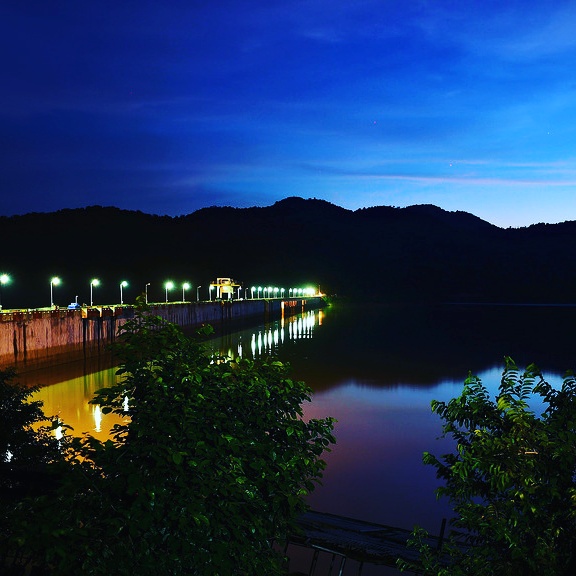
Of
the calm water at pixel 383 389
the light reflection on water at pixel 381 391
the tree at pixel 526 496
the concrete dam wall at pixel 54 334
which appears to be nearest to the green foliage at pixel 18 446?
the light reflection on water at pixel 381 391

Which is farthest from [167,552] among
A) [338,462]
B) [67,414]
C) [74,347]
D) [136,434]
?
[74,347]

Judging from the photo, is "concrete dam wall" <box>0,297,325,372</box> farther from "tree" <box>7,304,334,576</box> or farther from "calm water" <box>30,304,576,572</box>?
"tree" <box>7,304,334,576</box>

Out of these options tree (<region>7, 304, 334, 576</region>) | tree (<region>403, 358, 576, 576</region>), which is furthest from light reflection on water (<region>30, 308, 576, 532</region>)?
tree (<region>403, 358, 576, 576</region>)

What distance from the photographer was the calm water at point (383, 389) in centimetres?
2228

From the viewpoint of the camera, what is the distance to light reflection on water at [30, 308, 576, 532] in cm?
2222

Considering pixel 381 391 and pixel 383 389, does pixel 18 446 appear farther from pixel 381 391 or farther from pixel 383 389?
pixel 383 389

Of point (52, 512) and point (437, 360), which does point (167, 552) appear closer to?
point (52, 512)

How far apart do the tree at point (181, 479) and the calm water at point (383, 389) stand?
44.9 feet

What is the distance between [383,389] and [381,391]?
1012 millimetres

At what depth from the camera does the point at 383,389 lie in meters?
48.6

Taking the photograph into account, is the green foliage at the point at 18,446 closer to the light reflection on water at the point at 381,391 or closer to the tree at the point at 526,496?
the light reflection on water at the point at 381,391

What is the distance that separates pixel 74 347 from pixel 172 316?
33492 mm

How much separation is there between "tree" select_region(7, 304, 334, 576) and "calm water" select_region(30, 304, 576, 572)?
13691mm

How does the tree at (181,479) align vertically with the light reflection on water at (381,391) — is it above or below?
above
